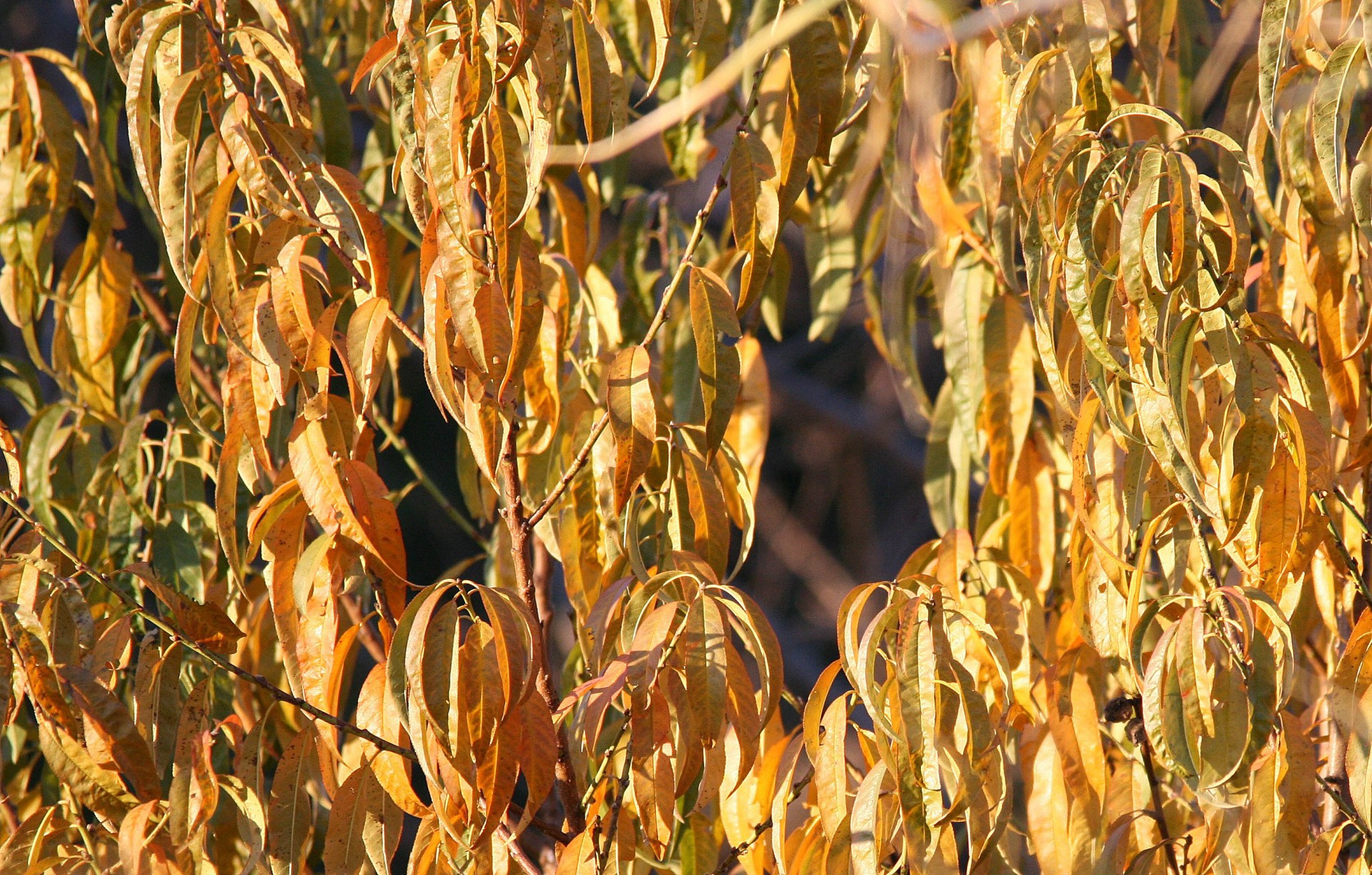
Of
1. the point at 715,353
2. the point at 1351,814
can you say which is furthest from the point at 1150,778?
the point at 715,353

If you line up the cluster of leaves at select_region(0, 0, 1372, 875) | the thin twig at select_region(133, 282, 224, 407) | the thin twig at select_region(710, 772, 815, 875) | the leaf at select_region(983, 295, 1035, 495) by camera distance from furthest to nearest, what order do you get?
the thin twig at select_region(133, 282, 224, 407) → the leaf at select_region(983, 295, 1035, 495) → the thin twig at select_region(710, 772, 815, 875) → the cluster of leaves at select_region(0, 0, 1372, 875)

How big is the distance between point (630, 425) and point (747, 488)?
179 mm

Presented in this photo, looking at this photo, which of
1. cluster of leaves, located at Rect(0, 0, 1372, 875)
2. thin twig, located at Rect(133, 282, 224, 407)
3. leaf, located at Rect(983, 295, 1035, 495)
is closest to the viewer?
cluster of leaves, located at Rect(0, 0, 1372, 875)

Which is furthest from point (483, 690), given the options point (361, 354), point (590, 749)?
point (361, 354)

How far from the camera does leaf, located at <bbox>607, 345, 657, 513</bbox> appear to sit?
0.67 metres

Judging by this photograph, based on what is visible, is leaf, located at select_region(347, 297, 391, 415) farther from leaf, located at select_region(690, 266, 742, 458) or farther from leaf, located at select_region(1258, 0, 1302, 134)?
leaf, located at select_region(1258, 0, 1302, 134)

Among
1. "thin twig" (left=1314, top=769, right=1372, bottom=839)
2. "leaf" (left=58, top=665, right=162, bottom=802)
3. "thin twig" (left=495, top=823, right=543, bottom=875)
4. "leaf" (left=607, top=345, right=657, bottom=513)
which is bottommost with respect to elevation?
"thin twig" (left=1314, top=769, right=1372, bottom=839)

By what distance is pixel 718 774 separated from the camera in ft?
2.29

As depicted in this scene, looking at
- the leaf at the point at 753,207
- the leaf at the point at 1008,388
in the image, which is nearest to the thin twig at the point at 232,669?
the leaf at the point at 753,207

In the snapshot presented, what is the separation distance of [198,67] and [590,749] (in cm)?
42

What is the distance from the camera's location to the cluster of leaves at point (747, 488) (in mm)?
640

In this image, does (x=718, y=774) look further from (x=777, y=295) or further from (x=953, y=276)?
(x=777, y=295)

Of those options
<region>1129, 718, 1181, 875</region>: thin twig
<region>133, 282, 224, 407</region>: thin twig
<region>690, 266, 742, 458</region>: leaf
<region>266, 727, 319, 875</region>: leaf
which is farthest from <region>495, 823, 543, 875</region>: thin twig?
<region>133, 282, 224, 407</region>: thin twig

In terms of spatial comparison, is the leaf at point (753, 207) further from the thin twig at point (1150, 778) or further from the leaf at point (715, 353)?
the thin twig at point (1150, 778)
